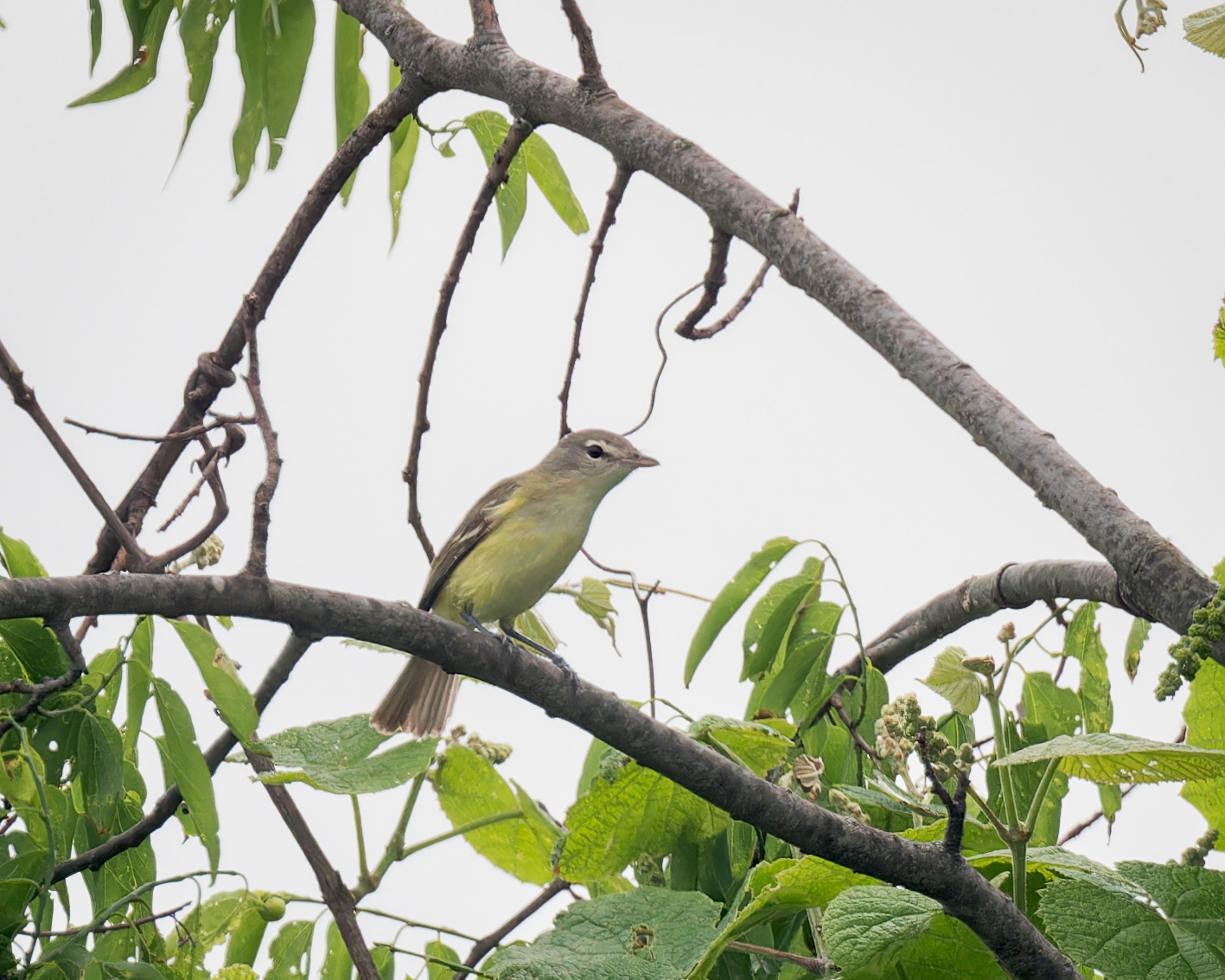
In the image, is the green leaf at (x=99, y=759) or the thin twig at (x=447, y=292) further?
the thin twig at (x=447, y=292)

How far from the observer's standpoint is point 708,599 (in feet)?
10.2

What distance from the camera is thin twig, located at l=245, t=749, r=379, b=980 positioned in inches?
94.0

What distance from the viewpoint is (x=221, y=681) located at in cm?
191

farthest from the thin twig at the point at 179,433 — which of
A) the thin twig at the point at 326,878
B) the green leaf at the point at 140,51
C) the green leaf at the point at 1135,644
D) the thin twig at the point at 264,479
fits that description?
the green leaf at the point at 1135,644

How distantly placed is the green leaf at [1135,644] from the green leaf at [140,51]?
102 inches

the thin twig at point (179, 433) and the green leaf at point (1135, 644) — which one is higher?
the thin twig at point (179, 433)

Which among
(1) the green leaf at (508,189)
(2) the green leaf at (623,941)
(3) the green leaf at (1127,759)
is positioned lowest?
(2) the green leaf at (623,941)

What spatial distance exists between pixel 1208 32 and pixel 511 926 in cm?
203

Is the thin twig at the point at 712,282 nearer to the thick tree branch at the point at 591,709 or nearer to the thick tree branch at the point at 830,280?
the thick tree branch at the point at 830,280

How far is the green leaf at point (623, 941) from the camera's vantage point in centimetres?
179

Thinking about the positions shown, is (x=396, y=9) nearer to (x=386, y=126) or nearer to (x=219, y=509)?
(x=386, y=126)

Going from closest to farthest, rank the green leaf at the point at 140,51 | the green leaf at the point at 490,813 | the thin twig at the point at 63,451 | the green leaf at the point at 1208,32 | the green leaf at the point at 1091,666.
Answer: the green leaf at the point at 1208,32
the thin twig at the point at 63,451
the green leaf at the point at 1091,666
the green leaf at the point at 490,813
the green leaf at the point at 140,51

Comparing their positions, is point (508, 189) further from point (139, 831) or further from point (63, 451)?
point (139, 831)

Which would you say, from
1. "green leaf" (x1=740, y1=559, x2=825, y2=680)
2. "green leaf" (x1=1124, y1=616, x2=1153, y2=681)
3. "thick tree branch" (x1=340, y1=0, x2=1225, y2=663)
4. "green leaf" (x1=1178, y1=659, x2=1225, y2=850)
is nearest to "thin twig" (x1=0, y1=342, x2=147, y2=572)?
"thick tree branch" (x1=340, y1=0, x2=1225, y2=663)
